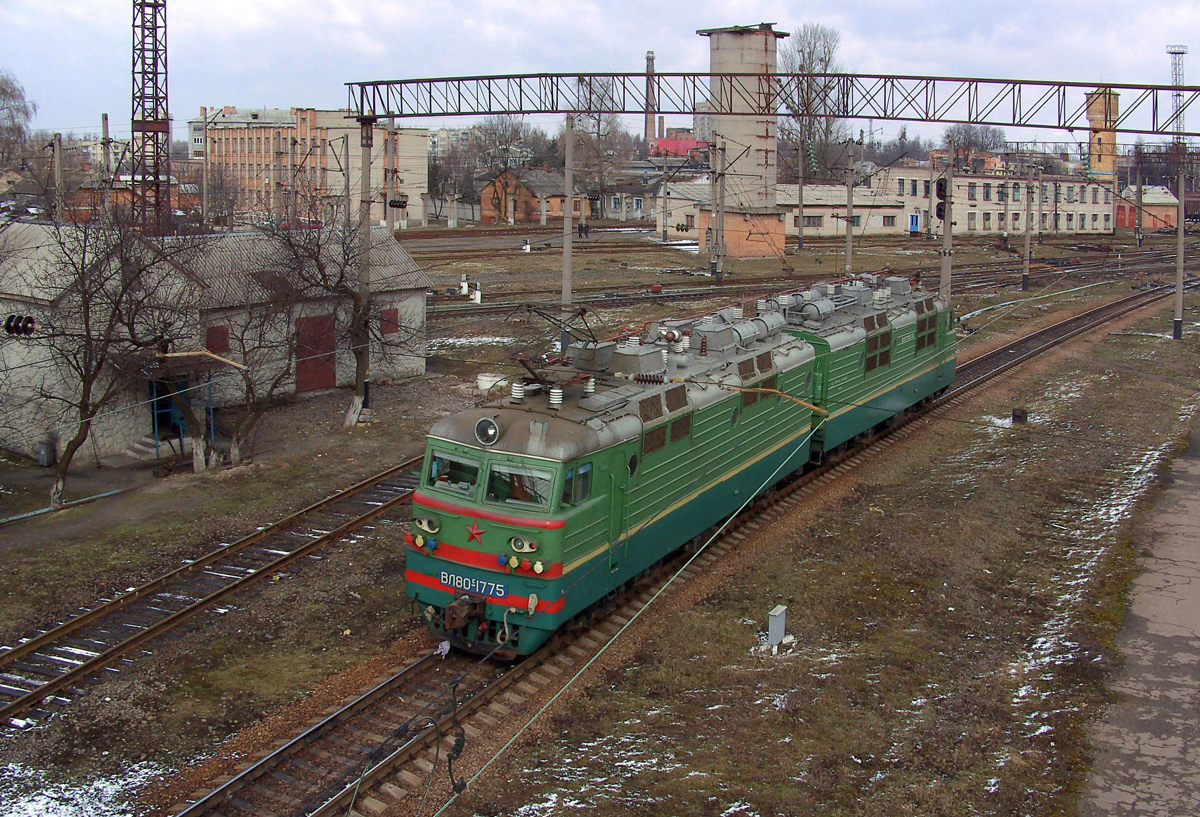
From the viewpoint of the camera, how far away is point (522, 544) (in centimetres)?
1266

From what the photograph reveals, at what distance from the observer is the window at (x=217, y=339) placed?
2688cm

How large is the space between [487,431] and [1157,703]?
9.22 m

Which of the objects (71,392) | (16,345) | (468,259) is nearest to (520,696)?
(71,392)

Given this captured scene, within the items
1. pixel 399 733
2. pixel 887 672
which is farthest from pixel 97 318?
pixel 887 672

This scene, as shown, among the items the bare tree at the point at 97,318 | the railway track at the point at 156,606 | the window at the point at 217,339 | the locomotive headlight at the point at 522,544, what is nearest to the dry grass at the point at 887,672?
the locomotive headlight at the point at 522,544

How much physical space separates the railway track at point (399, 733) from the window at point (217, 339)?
15665 mm

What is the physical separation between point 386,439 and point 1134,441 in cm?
1886

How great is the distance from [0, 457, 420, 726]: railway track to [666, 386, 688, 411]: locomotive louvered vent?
7.34 metres

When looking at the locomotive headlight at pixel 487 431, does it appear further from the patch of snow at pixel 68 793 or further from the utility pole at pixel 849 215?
the utility pole at pixel 849 215

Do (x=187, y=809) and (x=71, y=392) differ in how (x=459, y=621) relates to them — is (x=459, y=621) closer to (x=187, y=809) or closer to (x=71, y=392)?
(x=187, y=809)

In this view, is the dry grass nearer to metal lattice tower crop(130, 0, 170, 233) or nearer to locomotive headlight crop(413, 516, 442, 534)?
locomotive headlight crop(413, 516, 442, 534)

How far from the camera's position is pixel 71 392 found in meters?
24.6

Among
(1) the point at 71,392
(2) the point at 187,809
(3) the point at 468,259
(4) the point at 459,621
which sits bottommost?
(2) the point at 187,809

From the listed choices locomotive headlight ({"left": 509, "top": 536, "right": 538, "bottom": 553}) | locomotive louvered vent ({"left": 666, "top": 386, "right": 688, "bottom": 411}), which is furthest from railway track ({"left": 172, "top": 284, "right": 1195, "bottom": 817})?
locomotive louvered vent ({"left": 666, "top": 386, "right": 688, "bottom": 411})
